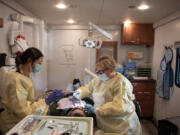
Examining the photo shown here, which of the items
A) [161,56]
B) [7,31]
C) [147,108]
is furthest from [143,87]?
[7,31]

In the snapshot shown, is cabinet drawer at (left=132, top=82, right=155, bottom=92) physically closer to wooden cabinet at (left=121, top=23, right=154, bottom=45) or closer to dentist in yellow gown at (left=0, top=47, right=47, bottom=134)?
wooden cabinet at (left=121, top=23, right=154, bottom=45)

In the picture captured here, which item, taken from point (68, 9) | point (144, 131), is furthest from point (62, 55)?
point (144, 131)

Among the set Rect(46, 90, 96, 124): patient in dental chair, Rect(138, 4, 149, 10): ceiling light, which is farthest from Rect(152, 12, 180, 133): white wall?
Rect(46, 90, 96, 124): patient in dental chair

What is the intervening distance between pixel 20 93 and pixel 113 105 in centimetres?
91

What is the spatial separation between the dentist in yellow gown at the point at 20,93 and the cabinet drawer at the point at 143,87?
2394 mm

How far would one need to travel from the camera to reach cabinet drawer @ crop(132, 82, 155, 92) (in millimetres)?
3141

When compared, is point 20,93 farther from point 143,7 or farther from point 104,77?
point 143,7

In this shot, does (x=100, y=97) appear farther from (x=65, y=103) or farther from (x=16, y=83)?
(x=16, y=83)

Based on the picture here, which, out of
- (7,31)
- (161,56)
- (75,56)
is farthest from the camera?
(75,56)

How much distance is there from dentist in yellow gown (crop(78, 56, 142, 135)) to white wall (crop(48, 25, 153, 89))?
2.14 metres

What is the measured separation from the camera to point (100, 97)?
5.12 ft

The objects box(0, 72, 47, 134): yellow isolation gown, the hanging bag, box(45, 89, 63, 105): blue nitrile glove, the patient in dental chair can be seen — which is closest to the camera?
box(0, 72, 47, 134): yellow isolation gown

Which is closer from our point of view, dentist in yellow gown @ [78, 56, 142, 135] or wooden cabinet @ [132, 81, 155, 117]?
dentist in yellow gown @ [78, 56, 142, 135]

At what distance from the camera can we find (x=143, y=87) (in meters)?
3.15
